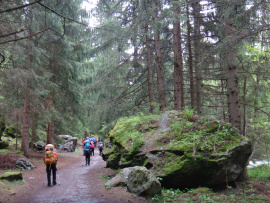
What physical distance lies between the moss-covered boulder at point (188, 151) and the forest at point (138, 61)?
1.02m

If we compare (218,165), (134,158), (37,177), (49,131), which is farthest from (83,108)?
(218,165)

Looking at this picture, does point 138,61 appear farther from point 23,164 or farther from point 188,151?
point 23,164

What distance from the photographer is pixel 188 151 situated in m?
6.72

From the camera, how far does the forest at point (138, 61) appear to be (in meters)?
7.80

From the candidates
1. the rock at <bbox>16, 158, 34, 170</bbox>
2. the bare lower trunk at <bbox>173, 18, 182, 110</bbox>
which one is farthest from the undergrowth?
the rock at <bbox>16, 158, 34, 170</bbox>

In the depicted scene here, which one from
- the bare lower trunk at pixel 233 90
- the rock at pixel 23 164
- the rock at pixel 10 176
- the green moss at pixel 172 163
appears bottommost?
the rock at pixel 23 164

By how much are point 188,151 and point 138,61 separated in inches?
347

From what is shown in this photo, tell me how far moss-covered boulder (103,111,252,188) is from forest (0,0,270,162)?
1.02 m

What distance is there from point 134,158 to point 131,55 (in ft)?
25.8

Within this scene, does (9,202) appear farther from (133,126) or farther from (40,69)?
(40,69)

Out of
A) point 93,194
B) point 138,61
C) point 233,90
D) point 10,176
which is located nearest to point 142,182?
point 93,194

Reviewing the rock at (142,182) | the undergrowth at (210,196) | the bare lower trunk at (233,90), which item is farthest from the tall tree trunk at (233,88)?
the rock at (142,182)

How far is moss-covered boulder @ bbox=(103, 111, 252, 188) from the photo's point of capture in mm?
6516

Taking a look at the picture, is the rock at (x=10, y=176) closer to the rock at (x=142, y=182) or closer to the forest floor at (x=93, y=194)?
the forest floor at (x=93, y=194)
